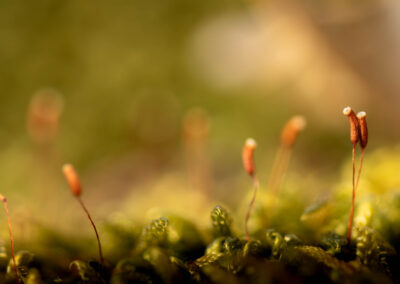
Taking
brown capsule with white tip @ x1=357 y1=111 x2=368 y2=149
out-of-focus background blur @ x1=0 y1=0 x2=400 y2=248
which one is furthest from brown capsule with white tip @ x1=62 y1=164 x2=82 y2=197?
out-of-focus background blur @ x1=0 y1=0 x2=400 y2=248

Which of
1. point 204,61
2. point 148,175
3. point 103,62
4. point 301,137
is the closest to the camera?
point 148,175

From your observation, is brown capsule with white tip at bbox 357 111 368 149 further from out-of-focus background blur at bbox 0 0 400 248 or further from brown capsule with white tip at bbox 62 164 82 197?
out-of-focus background blur at bbox 0 0 400 248

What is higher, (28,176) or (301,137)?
(301,137)

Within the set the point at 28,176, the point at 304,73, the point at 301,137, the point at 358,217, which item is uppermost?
the point at 304,73

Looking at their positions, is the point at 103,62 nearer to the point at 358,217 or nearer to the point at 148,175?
the point at 148,175

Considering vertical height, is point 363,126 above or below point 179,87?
above

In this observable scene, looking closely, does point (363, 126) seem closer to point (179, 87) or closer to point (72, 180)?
point (72, 180)

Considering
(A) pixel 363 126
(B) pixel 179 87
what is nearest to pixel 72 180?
(A) pixel 363 126

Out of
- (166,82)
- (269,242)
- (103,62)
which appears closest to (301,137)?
(166,82)

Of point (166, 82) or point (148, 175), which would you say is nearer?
point (148, 175)
